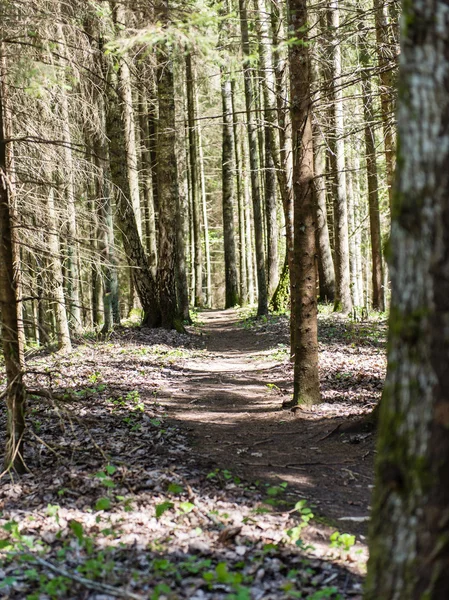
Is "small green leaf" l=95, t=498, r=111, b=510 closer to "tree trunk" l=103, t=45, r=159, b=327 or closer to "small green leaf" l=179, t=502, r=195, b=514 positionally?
"small green leaf" l=179, t=502, r=195, b=514

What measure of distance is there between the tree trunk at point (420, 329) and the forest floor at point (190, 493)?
131 centimetres

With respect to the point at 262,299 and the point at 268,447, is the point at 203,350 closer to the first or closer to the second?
the point at 262,299

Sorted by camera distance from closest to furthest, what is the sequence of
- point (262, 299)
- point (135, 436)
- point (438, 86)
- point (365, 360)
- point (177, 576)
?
point (438, 86), point (177, 576), point (135, 436), point (365, 360), point (262, 299)

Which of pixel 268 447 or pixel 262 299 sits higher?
pixel 262 299

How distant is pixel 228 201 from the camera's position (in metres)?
25.0

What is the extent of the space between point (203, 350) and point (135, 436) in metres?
7.59

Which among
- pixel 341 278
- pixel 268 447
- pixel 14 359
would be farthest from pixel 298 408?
pixel 341 278

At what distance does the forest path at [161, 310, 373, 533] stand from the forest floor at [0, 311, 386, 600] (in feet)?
0.08

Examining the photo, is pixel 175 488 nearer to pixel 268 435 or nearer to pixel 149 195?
pixel 268 435

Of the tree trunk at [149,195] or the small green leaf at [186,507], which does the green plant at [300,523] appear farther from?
the tree trunk at [149,195]

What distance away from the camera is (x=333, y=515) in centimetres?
486

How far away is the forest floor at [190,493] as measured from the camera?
378 centimetres

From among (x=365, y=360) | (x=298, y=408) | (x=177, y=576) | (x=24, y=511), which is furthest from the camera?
(x=365, y=360)

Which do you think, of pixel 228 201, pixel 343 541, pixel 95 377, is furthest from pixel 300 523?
pixel 228 201
